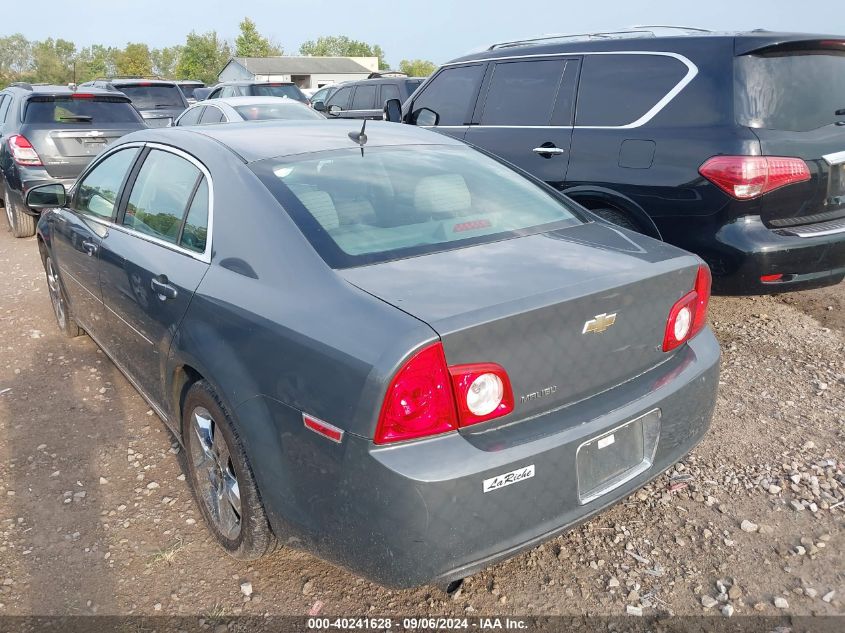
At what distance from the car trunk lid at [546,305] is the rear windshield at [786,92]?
6.78 ft

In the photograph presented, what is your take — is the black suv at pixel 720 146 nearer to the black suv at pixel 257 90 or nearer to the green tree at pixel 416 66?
the black suv at pixel 257 90

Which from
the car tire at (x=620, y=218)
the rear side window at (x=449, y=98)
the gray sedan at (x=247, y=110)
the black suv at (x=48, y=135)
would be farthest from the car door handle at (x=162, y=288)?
the gray sedan at (x=247, y=110)

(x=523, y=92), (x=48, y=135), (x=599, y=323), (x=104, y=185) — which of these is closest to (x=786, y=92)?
(x=523, y=92)

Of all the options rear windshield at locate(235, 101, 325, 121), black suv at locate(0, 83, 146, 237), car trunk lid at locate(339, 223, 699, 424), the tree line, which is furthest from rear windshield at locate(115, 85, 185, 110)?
the tree line

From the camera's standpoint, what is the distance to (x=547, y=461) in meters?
2.09

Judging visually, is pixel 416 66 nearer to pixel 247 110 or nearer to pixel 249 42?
pixel 249 42

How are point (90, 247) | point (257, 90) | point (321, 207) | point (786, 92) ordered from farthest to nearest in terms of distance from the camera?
1. point (257, 90)
2. point (786, 92)
3. point (90, 247)
4. point (321, 207)

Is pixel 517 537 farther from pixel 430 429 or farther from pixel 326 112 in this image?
pixel 326 112

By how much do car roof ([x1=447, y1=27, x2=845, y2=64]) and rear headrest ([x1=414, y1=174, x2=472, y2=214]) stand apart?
229 cm

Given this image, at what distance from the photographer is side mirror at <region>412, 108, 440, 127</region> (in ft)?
20.8

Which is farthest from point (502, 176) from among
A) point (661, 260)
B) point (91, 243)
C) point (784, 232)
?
point (91, 243)

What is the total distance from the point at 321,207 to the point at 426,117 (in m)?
4.16

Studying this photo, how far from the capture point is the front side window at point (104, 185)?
3686 mm

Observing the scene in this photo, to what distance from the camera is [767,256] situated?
4.03 metres
